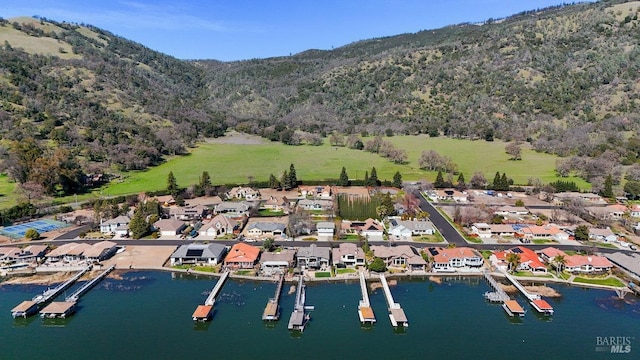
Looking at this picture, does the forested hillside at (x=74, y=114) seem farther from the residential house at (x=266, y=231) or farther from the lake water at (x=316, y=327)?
the lake water at (x=316, y=327)

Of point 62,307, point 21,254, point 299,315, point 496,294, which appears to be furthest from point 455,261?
point 21,254

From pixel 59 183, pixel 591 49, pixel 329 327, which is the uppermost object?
pixel 591 49

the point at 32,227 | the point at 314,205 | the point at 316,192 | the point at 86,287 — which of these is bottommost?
the point at 86,287

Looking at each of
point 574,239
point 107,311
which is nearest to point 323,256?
point 107,311

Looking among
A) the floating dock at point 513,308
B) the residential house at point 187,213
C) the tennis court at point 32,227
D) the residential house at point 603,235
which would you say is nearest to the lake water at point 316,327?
the floating dock at point 513,308

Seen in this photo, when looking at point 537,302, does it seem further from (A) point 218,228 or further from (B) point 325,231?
(A) point 218,228

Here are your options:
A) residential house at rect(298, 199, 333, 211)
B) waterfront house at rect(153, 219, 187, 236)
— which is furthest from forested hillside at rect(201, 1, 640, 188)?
waterfront house at rect(153, 219, 187, 236)

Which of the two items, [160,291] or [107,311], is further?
[160,291]

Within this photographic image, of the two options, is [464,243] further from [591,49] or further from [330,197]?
[591,49]
